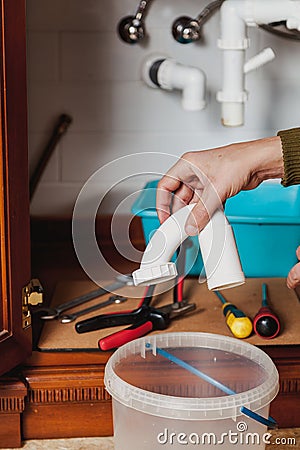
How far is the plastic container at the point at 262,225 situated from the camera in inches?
55.6

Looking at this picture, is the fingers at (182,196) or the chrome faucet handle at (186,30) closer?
the fingers at (182,196)

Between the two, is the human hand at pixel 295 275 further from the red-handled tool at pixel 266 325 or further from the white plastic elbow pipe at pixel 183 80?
the white plastic elbow pipe at pixel 183 80

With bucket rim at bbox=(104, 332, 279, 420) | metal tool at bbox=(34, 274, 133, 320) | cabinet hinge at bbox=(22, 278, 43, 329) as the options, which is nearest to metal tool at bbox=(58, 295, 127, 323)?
metal tool at bbox=(34, 274, 133, 320)

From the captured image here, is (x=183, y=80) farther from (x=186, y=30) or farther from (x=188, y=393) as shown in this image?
(x=188, y=393)

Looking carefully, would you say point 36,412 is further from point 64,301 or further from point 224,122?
point 224,122

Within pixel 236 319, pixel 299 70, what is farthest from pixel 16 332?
pixel 299 70

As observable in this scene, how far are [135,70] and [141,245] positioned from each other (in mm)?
540

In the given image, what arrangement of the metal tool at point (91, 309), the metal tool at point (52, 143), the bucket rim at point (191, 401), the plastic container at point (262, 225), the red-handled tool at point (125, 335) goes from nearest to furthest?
1. the bucket rim at point (191, 401)
2. the red-handled tool at point (125, 335)
3. the metal tool at point (91, 309)
4. the plastic container at point (262, 225)
5. the metal tool at point (52, 143)

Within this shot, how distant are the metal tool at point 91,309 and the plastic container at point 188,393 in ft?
0.63

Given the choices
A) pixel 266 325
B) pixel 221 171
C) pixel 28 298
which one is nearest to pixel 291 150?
pixel 221 171

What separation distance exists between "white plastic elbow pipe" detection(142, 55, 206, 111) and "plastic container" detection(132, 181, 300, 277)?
173 millimetres

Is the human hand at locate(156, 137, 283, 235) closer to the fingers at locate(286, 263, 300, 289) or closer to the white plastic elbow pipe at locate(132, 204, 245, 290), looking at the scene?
the white plastic elbow pipe at locate(132, 204, 245, 290)

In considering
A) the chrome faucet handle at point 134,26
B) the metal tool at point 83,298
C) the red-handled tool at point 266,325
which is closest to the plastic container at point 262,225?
the metal tool at point 83,298

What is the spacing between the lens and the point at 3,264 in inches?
43.6
